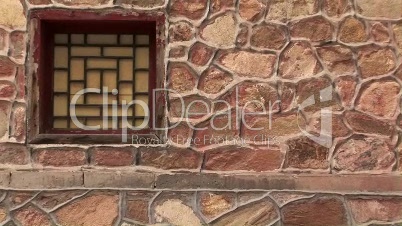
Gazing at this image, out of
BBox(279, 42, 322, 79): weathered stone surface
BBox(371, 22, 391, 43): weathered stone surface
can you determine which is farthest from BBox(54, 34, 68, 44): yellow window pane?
BBox(371, 22, 391, 43): weathered stone surface

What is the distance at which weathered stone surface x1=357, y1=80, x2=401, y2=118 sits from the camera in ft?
12.3

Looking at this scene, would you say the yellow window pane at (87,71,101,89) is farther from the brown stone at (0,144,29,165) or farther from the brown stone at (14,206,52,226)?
the brown stone at (14,206,52,226)

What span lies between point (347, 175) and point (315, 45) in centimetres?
98

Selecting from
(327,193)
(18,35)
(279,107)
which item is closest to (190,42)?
(279,107)

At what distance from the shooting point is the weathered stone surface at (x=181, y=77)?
3707mm

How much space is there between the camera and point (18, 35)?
3652 mm

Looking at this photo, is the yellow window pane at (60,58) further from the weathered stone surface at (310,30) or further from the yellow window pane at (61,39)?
→ the weathered stone surface at (310,30)

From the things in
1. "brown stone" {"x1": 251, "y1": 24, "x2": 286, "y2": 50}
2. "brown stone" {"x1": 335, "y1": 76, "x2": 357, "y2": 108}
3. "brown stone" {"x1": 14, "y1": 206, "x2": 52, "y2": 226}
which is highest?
"brown stone" {"x1": 251, "y1": 24, "x2": 286, "y2": 50}

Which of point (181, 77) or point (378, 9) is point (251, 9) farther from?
point (378, 9)

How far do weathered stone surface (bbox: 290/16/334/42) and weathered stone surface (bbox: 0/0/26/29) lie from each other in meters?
1.97

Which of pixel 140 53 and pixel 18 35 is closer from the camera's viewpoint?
pixel 18 35

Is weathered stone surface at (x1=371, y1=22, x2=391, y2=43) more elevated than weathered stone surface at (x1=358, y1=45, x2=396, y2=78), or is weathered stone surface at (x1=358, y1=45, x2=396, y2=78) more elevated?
weathered stone surface at (x1=371, y1=22, x2=391, y2=43)

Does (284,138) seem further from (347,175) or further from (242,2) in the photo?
(242,2)

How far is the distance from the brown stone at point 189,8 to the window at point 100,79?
261 mm
